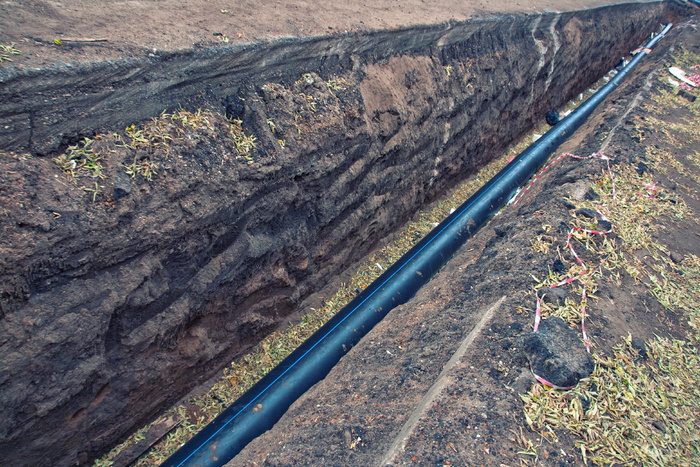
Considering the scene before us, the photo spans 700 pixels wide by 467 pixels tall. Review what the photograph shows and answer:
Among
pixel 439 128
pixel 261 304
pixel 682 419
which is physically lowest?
pixel 261 304

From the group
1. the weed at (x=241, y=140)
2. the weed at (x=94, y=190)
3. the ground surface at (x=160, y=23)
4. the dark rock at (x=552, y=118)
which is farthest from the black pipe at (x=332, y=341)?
the dark rock at (x=552, y=118)

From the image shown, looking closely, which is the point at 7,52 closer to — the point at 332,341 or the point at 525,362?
the point at 332,341

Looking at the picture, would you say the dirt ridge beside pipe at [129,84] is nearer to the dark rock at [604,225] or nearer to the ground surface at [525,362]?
the ground surface at [525,362]

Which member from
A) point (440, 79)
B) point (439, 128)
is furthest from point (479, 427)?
point (440, 79)

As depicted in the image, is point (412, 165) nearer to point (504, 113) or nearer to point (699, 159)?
point (504, 113)

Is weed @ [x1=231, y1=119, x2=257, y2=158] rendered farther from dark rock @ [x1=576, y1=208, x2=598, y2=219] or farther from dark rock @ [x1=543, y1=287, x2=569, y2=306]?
dark rock @ [x1=576, y1=208, x2=598, y2=219]

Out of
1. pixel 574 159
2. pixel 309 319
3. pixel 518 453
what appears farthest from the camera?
pixel 574 159
